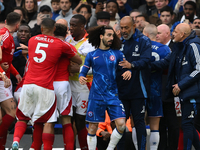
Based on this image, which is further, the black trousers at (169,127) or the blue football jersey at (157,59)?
the black trousers at (169,127)

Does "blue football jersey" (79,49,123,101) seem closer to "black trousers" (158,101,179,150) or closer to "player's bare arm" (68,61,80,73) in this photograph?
"player's bare arm" (68,61,80,73)

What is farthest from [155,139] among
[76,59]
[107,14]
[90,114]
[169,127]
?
[107,14]

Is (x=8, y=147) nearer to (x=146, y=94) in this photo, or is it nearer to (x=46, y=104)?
(x=46, y=104)

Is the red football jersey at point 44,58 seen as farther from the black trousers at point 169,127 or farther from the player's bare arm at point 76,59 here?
the black trousers at point 169,127

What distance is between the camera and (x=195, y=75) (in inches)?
230

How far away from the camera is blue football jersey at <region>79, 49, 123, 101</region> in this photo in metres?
5.88

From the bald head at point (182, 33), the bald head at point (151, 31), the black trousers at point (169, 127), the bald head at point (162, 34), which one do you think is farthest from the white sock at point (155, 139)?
the bald head at point (162, 34)

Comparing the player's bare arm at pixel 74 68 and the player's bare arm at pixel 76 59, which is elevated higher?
the player's bare arm at pixel 76 59

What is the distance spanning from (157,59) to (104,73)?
1318 mm

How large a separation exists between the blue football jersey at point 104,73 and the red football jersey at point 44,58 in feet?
1.67

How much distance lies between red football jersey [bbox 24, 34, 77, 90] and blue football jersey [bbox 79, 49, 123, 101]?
508 mm

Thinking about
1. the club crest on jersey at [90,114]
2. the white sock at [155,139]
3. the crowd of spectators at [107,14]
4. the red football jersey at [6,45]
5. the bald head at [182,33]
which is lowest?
the white sock at [155,139]

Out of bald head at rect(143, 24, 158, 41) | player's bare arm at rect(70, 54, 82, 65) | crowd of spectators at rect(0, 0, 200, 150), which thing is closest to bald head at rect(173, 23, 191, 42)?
bald head at rect(143, 24, 158, 41)

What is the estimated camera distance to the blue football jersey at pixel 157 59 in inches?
258
